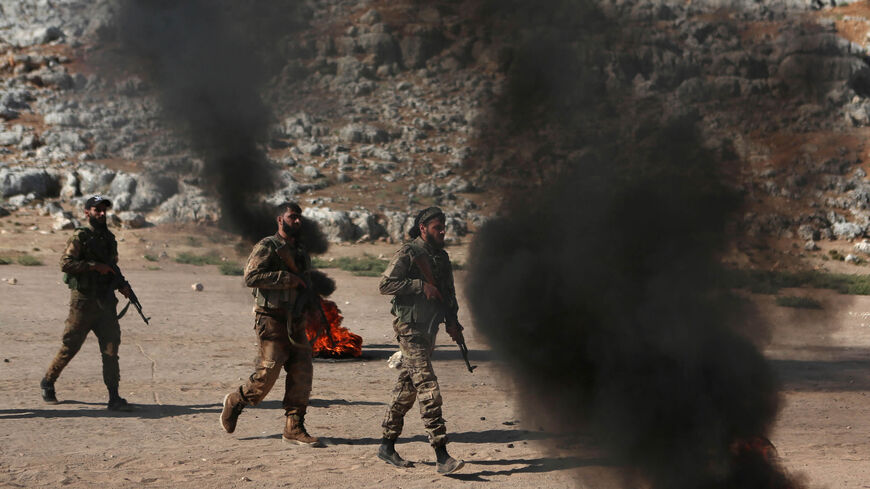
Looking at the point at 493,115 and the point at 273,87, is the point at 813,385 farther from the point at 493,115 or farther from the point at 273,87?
the point at 273,87

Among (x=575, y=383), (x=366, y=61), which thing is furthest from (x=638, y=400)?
(x=366, y=61)

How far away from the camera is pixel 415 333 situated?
657 centimetres

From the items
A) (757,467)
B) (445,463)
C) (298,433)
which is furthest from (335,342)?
(757,467)

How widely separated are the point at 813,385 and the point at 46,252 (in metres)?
20.5

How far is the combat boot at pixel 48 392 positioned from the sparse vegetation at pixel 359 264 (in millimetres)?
13762

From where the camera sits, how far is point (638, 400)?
6.15m

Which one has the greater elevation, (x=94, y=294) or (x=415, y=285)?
(x=415, y=285)

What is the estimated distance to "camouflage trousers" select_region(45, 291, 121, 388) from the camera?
807cm

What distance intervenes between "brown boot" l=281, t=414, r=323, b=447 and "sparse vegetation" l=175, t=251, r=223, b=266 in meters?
17.6

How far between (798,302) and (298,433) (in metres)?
4.11

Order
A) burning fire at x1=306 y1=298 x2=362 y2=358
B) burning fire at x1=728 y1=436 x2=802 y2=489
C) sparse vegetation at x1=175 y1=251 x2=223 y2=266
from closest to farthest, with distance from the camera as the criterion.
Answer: burning fire at x1=728 y1=436 x2=802 y2=489 < burning fire at x1=306 y1=298 x2=362 y2=358 < sparse vegetation at x1=175 y1=251 x2=223 y2=266

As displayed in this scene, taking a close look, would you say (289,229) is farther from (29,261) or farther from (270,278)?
(29,261)

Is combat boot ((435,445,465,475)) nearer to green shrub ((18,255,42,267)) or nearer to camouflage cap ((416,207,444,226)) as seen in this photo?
camouflage cap ((416,207,444,226))

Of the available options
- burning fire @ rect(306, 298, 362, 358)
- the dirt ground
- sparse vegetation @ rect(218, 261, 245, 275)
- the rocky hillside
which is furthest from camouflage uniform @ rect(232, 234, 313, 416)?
sparse vegetation @ rect(218, 261, 245, 275)
